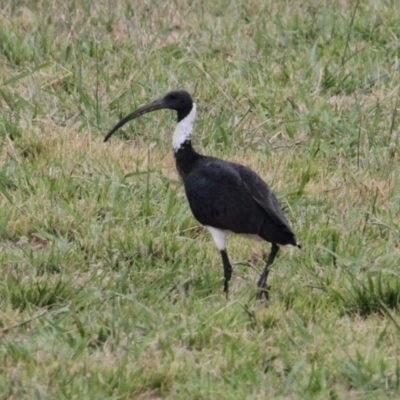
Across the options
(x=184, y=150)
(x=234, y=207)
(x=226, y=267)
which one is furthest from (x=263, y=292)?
(x=184, y=150)

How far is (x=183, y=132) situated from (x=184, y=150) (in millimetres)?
143

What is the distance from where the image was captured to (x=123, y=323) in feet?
18.5

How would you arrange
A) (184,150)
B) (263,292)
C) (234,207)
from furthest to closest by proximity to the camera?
(184,150) < (234,207) < (263,292)

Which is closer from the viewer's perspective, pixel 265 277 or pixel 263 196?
pixel 265 277

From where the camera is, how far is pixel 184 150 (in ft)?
23.3

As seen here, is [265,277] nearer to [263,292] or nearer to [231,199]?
[263,292]

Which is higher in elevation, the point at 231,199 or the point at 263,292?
the point at 231,199

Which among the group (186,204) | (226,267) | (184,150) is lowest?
(186,204)

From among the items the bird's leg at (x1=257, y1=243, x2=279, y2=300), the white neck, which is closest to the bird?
the bird's leg at (x1=257, y1=243, x2=279, y2=300)

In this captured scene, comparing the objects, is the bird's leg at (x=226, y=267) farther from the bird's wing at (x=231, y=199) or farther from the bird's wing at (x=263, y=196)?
the bird's wing at (x=263, y=196)

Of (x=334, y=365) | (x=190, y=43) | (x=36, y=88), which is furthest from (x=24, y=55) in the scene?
(x=334, y=365)

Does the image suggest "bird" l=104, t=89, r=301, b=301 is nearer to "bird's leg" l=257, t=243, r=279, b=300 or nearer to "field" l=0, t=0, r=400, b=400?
"bird's leg" l=257, t=243, r=279, b=300

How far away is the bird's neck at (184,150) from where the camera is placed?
705 centimetres

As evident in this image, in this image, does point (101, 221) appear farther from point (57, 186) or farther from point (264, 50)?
point (264, 50)
